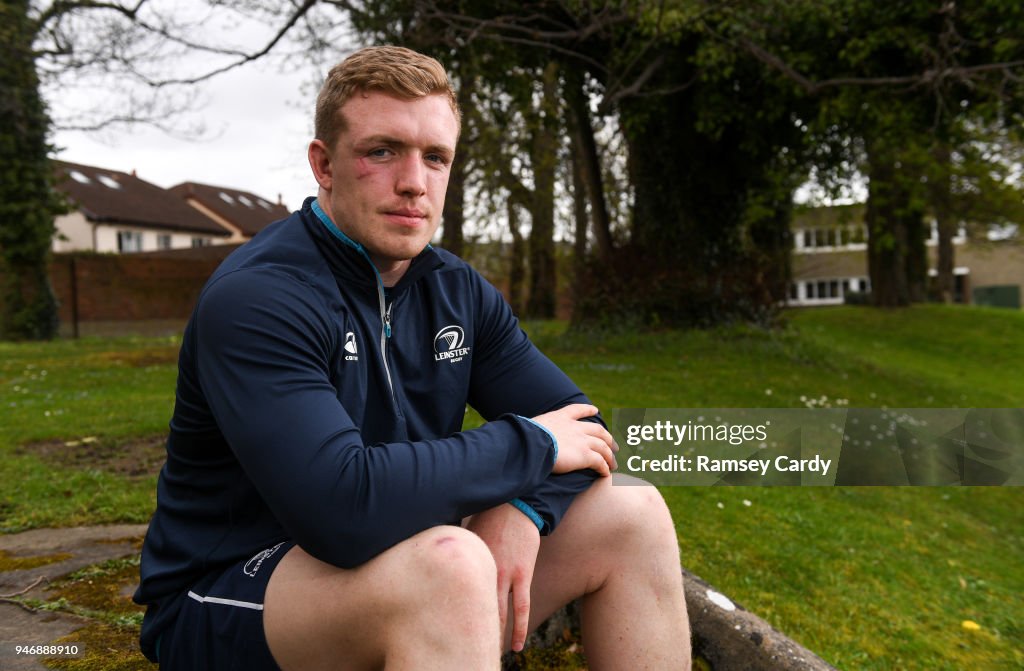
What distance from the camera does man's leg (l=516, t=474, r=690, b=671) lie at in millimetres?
2043

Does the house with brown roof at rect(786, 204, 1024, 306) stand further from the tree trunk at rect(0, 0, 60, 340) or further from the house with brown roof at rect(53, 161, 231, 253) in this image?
the tree trunk at rect(0, 0, 60, 340)

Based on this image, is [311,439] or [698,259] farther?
[698,259]

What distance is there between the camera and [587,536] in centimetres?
205

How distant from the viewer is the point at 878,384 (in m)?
11.6

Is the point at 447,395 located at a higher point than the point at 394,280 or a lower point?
lower

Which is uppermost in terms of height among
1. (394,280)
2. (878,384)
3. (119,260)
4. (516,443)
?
(119,260)

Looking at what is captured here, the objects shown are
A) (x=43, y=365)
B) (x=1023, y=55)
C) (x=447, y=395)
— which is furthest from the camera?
(x=43, y=365)

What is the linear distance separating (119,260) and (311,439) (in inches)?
1016

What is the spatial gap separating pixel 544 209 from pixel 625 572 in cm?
2218

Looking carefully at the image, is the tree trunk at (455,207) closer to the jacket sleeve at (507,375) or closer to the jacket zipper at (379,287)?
the jacket sleeve at (507,375)

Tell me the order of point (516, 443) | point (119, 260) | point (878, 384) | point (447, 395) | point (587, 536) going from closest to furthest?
point (516, 443), point (587, 536), point (447, 395), point (878, 384), point (119, 260)

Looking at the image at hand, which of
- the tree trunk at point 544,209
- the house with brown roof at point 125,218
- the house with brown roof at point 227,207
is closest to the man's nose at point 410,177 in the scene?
the tree trunk at point 544,209

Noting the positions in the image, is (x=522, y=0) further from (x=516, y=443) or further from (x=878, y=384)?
(x=516, y=443)

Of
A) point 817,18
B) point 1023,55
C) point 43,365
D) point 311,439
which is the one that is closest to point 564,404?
point 311,439
